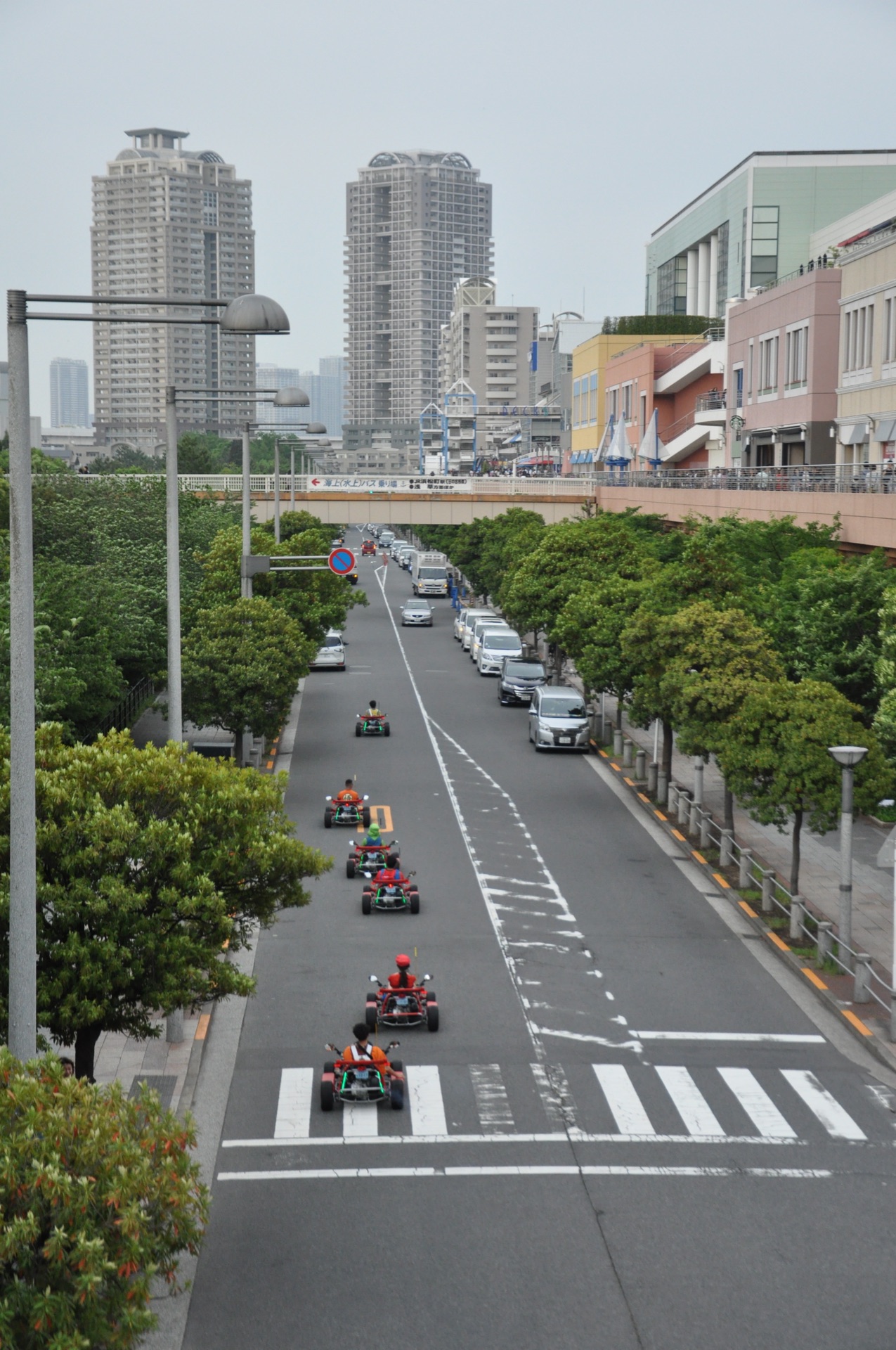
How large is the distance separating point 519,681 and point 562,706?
789 cm

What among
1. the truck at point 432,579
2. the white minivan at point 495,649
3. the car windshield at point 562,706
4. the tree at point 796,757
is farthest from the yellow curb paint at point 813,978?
the truck at point 432,579

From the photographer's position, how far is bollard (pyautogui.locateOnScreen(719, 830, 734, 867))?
90.0 ft

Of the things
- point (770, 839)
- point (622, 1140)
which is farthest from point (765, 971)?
point (770, 839)

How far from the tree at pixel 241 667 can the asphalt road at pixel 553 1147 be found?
6.71 meters

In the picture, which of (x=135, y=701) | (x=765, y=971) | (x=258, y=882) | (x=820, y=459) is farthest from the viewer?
(x=820, y=459)

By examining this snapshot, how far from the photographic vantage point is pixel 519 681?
49094mm

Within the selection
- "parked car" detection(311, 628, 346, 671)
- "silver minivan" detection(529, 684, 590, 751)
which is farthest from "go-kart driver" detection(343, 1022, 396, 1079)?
"parked car" detection(311, 628, 346, 671)

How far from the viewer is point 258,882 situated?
48.2 feet

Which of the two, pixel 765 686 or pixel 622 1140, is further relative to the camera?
pixel 765 686

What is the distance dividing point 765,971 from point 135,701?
25917mm

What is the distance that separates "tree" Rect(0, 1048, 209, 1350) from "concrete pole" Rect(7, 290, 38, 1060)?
4.38ft

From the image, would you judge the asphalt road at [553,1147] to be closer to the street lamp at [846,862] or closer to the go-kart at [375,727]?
the street lamp at [846,862]

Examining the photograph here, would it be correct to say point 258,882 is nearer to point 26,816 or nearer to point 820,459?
point 26,816

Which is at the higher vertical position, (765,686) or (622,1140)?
(765,686)
